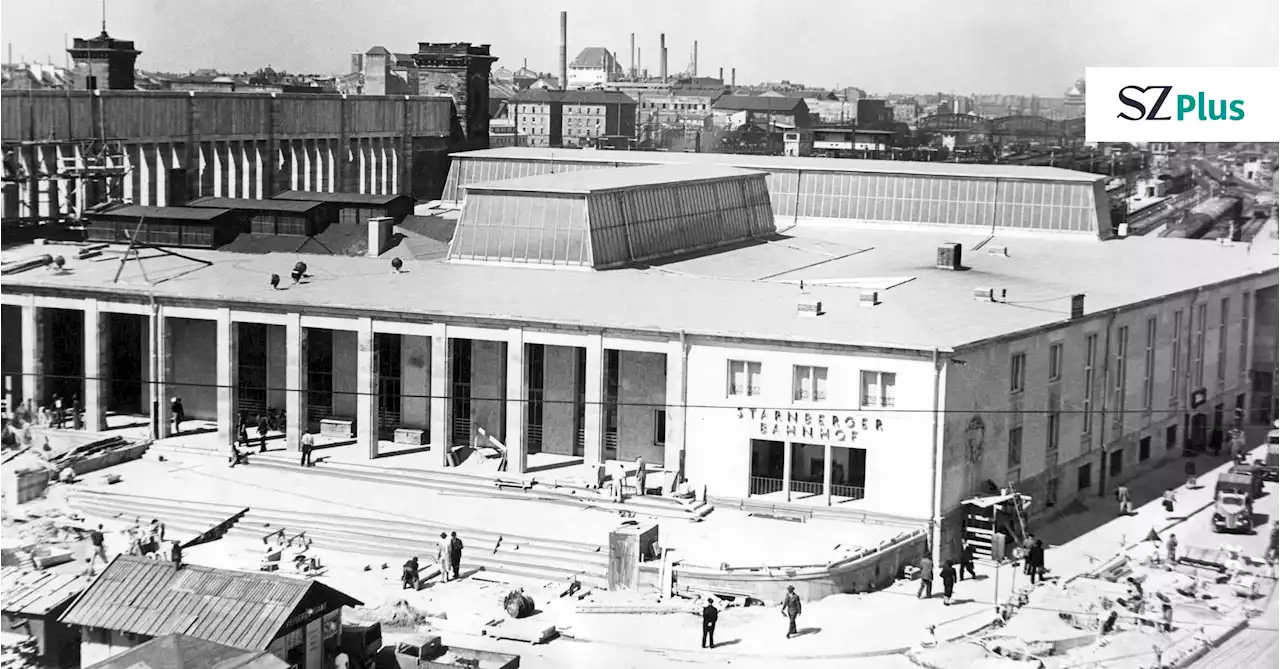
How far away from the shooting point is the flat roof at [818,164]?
269ft

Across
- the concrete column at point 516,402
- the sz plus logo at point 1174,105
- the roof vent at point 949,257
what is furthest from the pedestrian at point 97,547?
the roof vent at point 949,257

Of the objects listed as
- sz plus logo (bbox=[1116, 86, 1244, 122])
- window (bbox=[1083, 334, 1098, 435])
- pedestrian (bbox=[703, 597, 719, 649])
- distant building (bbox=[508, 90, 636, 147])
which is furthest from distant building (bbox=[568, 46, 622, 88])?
pedestrian (bbox=[703, 597, 719, 649])

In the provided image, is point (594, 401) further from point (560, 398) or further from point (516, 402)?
point (560, 398)

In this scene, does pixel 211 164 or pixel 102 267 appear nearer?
pixel 102 267

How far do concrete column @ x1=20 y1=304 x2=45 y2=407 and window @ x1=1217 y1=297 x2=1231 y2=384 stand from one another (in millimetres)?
39126

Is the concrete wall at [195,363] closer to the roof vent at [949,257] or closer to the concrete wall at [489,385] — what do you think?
the concrete wall at [489,385]

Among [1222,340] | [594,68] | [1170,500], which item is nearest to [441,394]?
[1170,500]

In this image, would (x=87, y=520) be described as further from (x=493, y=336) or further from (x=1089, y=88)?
(x=1089, y=88)

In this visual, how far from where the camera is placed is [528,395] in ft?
179

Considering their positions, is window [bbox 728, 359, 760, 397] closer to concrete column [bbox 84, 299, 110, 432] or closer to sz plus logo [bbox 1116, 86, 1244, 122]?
sz plus logo [bbox 1116, 86, 1244, 122]

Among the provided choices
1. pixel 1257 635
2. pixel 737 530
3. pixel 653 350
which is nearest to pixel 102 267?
pixel 653 350

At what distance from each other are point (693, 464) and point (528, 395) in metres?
6.22

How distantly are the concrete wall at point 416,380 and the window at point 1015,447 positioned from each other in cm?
1665

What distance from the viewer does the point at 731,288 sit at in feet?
191
